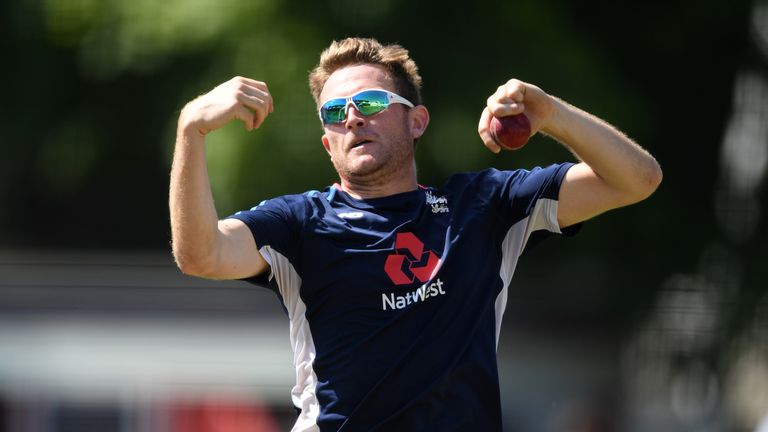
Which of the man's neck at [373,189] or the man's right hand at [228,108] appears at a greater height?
the man's right hand at [228,108]

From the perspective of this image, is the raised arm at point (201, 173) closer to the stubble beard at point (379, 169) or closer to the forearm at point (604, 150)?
the stubble beard at point (379, 169)

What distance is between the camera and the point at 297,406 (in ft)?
13.3

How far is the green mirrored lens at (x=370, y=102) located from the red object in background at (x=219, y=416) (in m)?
5.81

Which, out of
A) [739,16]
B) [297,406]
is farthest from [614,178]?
[739,16]

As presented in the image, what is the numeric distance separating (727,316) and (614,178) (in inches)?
232

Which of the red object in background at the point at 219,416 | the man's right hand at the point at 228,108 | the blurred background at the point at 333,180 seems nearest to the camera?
the man's right hand at the point at 228,108

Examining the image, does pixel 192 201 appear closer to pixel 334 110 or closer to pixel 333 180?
pixel 334 110

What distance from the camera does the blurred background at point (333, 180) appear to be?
28.2 feet

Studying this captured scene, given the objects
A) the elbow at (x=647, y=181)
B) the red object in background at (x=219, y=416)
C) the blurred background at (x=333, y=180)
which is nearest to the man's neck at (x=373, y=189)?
the elbow at (x=647, y=181)

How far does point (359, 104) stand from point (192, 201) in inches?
30.2

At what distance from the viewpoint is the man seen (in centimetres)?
379

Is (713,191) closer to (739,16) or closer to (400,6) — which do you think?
(739,16)

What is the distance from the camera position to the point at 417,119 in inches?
172

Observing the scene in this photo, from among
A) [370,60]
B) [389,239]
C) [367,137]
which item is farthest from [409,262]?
[370,60]
